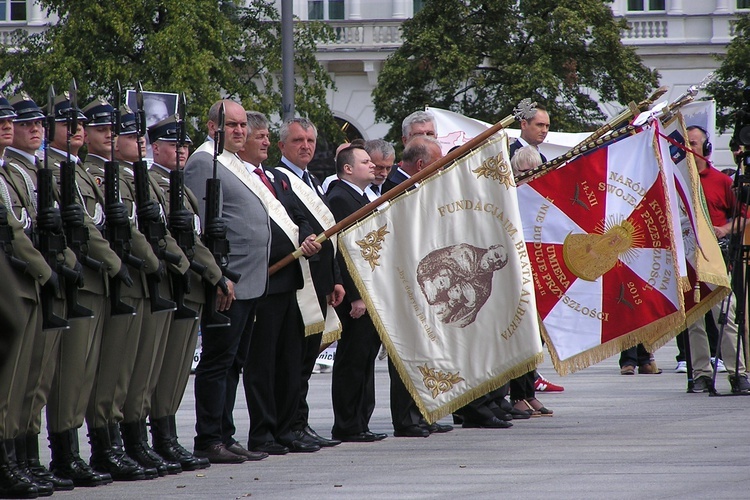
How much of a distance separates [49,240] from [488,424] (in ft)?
14.6

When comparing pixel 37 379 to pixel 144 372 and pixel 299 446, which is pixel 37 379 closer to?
pixel 144 372

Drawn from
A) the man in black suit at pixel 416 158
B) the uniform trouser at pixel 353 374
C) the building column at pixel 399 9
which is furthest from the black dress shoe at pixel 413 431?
the building column at pixel 399 9

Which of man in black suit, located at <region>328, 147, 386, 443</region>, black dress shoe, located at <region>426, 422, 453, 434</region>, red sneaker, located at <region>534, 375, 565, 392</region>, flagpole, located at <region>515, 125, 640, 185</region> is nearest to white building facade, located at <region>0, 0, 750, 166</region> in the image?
red sneaker, located at <region>534, 375, 565, 392</region>

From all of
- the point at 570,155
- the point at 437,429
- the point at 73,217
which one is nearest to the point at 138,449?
the point at 73,217

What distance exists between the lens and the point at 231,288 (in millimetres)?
8547

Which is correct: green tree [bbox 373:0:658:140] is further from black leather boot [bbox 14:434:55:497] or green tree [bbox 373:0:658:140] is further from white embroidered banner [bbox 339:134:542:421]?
black leather boot [bbox 14:434:55:497]

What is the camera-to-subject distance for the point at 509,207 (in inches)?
382

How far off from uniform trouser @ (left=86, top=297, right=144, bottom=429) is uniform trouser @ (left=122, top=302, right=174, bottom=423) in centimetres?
12

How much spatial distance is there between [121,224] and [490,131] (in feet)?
9.45

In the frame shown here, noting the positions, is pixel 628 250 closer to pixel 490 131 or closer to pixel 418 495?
pixel 490 131

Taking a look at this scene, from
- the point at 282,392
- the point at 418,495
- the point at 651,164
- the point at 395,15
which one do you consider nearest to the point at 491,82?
the point at 395,15

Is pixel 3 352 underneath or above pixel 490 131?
underneath

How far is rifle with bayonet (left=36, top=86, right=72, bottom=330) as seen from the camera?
7.13 metres

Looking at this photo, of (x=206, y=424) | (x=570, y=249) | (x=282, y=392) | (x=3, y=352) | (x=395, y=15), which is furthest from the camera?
(x=395, y=15)
